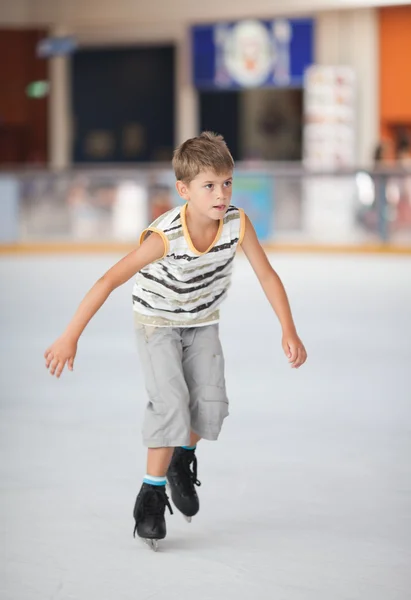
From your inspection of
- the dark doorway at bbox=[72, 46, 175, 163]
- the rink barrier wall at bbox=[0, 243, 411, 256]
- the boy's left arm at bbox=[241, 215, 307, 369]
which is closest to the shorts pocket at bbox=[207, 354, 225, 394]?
the boy's left arm at bbox=[241, 215, 307, 369]

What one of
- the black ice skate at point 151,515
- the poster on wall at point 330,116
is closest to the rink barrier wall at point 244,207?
the poster on wall at point 330,116

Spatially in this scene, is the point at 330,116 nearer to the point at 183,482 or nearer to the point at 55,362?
the point at 183,482

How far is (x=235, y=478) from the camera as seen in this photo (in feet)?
10.4

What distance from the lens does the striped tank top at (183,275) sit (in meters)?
2.62

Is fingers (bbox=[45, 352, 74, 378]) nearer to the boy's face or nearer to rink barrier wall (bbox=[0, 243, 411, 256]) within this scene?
the boy's face

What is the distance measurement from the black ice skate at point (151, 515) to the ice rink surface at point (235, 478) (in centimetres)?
5

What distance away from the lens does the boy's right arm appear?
8.15ft

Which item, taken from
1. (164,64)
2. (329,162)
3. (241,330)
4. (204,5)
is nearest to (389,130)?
(329,162)

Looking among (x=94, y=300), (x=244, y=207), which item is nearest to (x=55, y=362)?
(x=94, y=300)

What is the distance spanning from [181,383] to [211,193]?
43 centimetres

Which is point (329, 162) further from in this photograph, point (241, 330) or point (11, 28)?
Result: point (241, 330)

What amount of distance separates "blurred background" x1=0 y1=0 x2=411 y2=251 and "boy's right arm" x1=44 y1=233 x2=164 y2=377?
1078cm

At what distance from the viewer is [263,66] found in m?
20.7

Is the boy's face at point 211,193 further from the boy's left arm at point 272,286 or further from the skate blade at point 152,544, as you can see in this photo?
the skate blade at point 152,544
